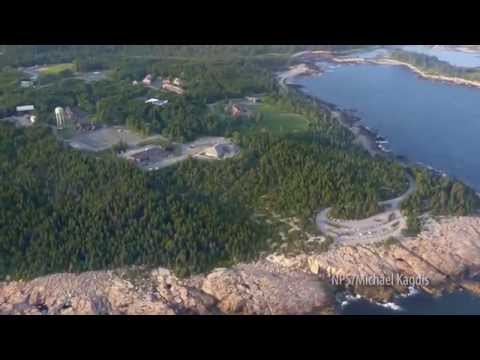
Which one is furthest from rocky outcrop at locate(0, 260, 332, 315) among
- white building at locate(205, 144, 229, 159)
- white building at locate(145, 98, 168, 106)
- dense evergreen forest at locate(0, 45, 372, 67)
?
dense evergreen forest at locate(0, 45, 372, 67)

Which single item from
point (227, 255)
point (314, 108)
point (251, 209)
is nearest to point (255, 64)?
point (314, 108)

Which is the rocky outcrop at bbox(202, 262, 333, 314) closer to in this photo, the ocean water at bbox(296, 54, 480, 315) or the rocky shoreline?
the rocky shoreline

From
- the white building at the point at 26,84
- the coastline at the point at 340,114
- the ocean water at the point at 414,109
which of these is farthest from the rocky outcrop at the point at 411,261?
the white building at the point at 26,84

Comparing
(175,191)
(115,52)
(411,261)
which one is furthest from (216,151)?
(115,52)

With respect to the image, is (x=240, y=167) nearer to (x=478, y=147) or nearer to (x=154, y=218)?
(x=154, y=218)

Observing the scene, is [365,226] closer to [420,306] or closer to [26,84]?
[420,306]

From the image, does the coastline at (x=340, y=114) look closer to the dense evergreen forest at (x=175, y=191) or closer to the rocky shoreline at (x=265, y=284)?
the dense evergreen forest at (x=175, y=191)
